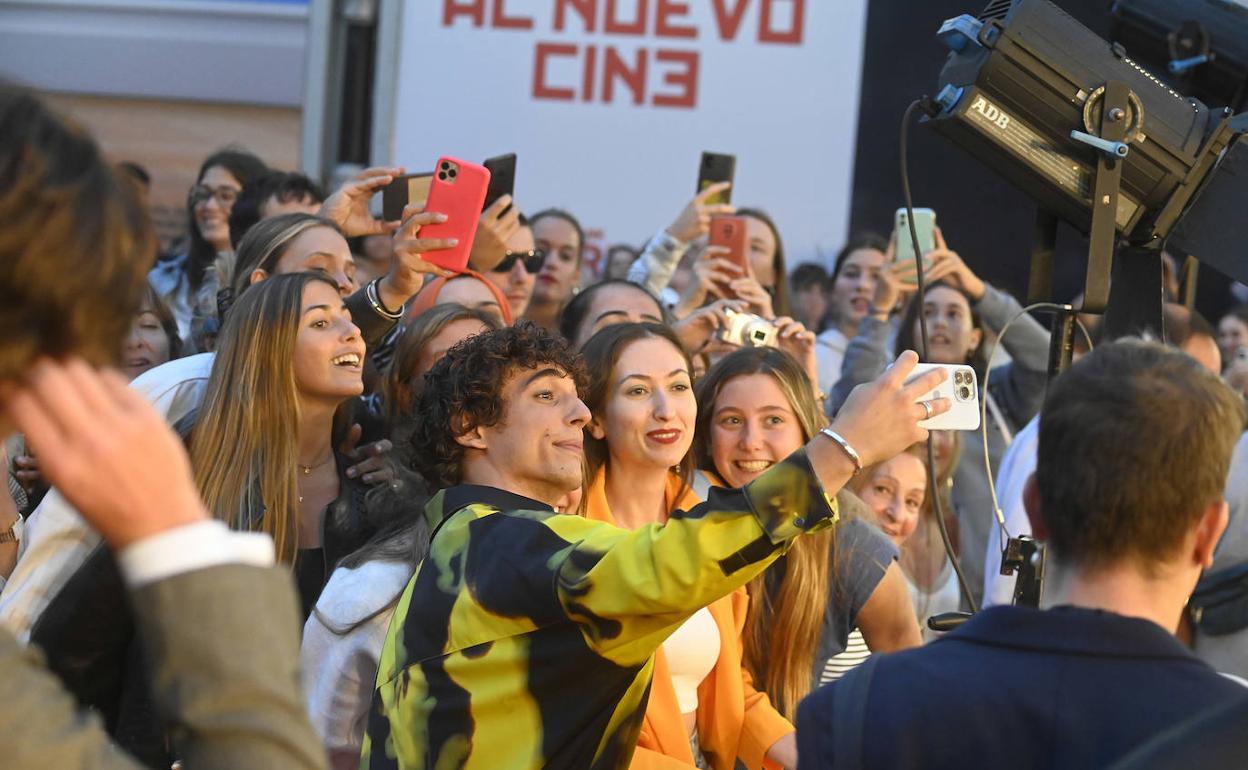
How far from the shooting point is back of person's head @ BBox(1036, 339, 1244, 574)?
1.74 metres

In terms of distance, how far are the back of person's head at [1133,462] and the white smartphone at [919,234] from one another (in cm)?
339

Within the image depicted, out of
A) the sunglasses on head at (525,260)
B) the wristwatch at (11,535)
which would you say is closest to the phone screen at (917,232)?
the sunglasses on head at (525,260)

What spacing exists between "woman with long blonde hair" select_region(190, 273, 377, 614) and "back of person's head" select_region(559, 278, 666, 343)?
3.26ft

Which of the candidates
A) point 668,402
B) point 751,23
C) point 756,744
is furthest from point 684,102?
point 756,744

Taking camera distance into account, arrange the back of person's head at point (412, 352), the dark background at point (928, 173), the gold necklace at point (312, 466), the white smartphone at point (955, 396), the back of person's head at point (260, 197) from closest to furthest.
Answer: the white smartphone at point (955, 396)
the gold necklace at point (312, 466)
the back of person's head at point (412, 352)
the back of person's head at point (260, 197)
the dark background at point (928, 173)

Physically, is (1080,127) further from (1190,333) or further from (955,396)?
(1190,333)

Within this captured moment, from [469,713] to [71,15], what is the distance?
Result: 7.07 metres

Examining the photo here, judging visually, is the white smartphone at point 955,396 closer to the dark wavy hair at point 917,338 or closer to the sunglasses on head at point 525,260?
the sunglasses on head at point 525,260

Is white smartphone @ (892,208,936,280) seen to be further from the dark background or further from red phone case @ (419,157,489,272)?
red phone case @ (419,157,489,272)

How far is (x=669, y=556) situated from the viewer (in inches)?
84.7

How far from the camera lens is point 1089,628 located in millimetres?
1713

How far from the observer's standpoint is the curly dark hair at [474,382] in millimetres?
2943

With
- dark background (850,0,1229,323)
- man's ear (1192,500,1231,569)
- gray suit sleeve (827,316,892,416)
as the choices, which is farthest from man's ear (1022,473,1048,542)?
dark background (850,0,1229,323)

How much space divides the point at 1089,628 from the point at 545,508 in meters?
1.18
